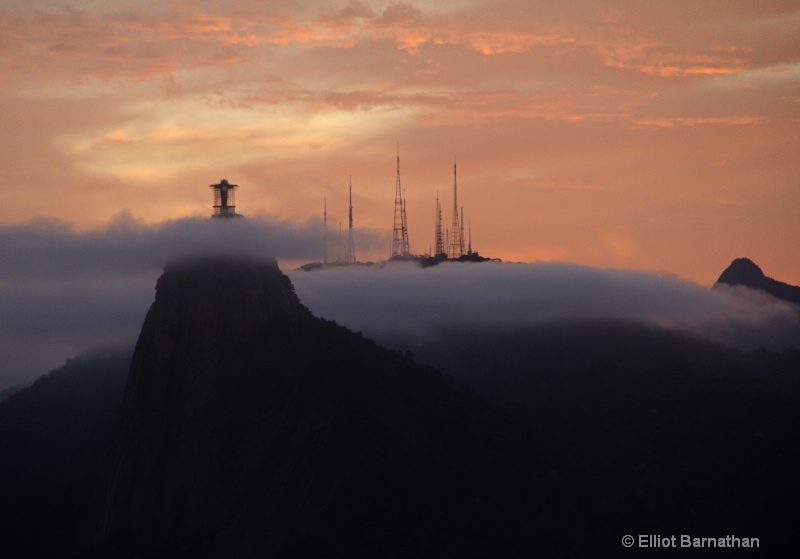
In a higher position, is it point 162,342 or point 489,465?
point 162,342

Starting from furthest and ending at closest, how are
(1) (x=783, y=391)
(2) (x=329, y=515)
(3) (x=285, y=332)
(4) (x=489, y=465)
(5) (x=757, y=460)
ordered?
1. (1) (x=783, y=391)
2. (3) (x=285, y=332)
3. (5) (x=757, y=460)
4. (4) (x=489, y=465)
5. (2) (x=329, y=515)

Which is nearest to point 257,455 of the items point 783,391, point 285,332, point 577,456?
point 285,332

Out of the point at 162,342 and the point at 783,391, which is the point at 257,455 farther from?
the point at 783,391

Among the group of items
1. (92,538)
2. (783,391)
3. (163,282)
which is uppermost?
(163,282)

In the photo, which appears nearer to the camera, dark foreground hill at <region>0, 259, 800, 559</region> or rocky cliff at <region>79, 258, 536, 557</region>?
rocky cliff at <region>79, 258, 536, 557</region>

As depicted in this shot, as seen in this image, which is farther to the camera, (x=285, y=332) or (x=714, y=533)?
(x=285, y=332)

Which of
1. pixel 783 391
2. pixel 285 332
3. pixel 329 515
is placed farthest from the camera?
pixel 783 391

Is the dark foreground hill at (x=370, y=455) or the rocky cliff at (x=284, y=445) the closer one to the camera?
the rocky cliff at (x=284, y=445)

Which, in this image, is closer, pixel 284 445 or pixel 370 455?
pixel 370 455
